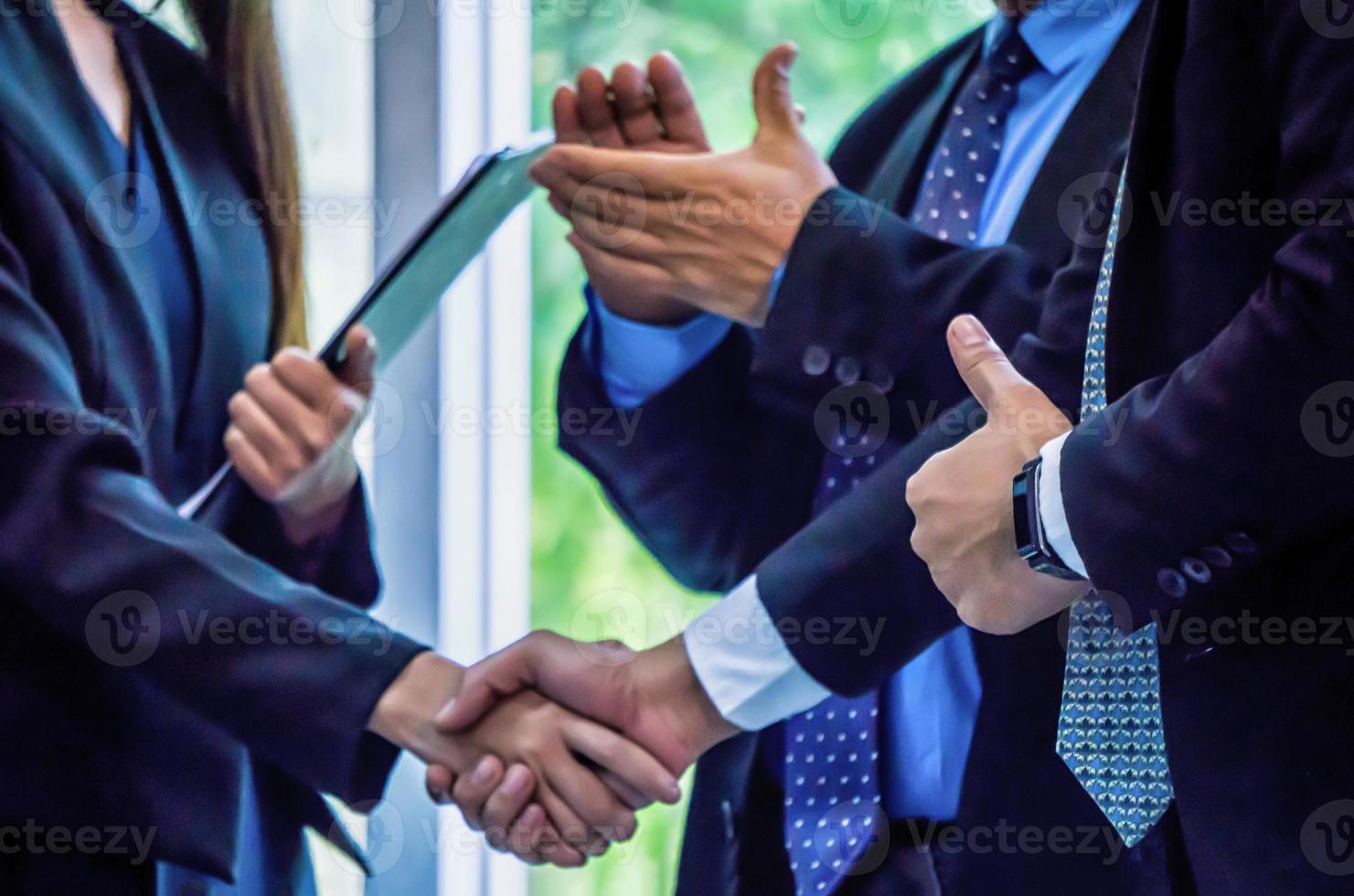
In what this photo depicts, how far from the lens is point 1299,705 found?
75cm

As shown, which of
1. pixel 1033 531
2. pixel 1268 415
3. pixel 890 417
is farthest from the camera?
pixel 890 417

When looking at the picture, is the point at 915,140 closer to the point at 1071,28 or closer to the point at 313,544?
the point at 1071,28

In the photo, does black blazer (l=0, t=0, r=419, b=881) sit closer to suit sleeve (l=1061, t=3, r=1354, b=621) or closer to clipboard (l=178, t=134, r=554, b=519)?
clipboard (l=178, t=134, r=554, b=519)

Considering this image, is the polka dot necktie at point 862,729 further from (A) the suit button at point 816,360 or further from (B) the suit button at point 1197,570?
(B) the suit button at point 1197,570

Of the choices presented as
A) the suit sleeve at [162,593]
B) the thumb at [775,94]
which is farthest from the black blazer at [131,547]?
the thumb at [775,94]

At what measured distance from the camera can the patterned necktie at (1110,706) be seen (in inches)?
33.8

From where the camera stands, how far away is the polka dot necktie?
3.82ft

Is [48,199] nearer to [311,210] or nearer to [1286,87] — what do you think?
[311,210]

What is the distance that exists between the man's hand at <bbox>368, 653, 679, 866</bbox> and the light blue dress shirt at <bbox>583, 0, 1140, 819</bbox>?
0.31 ft

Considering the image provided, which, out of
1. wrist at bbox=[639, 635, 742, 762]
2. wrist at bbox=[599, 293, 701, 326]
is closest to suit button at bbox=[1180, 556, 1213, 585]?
wrist at bbox=[639, 635, 742, 762]

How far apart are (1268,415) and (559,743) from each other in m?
0.66

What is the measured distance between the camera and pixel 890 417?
44.9 inches

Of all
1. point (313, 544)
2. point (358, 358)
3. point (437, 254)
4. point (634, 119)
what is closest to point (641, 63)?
point (634, 119)

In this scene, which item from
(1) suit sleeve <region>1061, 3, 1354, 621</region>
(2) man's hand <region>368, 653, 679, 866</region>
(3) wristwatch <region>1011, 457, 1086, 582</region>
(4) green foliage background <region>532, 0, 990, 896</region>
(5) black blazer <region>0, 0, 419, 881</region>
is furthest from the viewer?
(4) green foliage background <region>532, 0, 990, 896</region>
